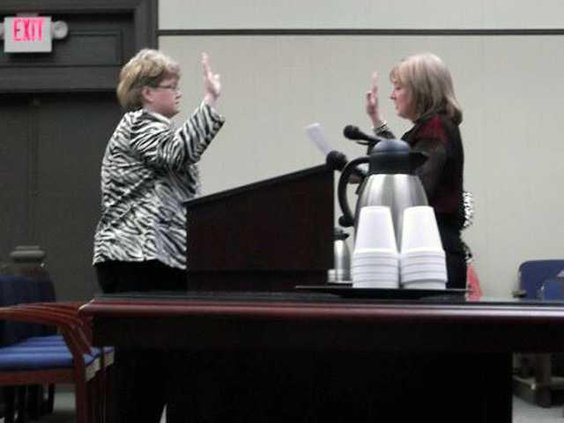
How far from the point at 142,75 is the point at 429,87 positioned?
776 mm

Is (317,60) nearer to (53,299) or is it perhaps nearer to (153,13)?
(153,13)

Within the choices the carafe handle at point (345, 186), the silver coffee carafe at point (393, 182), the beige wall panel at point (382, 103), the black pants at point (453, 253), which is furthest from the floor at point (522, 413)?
the silver coffee carafe at point (393, 182)

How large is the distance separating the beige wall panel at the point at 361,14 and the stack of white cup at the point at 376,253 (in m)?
4.85

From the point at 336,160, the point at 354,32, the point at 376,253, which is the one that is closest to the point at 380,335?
the point at 376,253

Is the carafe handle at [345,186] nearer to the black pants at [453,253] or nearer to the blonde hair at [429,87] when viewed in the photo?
the black pants at [453,253]

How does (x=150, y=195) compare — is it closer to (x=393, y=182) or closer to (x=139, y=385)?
(x=393, y=182)

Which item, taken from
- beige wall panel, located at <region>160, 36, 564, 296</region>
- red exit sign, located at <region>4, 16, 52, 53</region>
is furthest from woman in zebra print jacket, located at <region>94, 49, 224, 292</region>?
red exit sign, located at <region>4, 16, 52, 53</region>

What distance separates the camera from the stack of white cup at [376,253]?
1.55 meters

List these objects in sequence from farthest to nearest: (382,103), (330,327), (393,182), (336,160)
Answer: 1. (382,103)
2. (336,160)
3. (393,182)
4. (330,327)

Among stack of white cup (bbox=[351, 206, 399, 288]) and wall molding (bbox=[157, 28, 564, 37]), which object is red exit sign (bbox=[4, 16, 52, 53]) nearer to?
wall molding (bbox=[157, 28, 564, 37])

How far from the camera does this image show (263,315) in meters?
1.20

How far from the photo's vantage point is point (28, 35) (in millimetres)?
6238

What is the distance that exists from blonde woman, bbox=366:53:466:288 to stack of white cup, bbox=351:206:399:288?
2.57 feet

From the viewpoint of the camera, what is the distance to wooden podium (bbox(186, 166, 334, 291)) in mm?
2102
